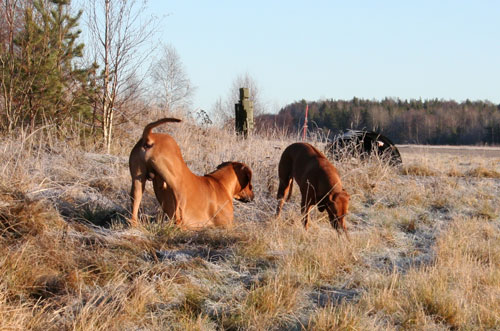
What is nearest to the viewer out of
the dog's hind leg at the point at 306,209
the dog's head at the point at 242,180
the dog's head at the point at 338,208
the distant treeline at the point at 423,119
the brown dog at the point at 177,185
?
the brown dog at the point at 177,185

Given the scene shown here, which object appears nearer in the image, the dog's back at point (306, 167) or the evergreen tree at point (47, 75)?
the dog's back at point (306, 167)

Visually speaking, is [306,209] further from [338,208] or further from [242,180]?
[242,180]

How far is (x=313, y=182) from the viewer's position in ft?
22.9

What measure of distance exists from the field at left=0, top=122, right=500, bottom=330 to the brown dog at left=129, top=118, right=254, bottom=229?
309 millimetres

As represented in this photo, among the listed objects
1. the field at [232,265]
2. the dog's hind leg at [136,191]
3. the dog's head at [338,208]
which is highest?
the dog's hind leg at [136,191]

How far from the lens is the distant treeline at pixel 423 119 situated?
172ft

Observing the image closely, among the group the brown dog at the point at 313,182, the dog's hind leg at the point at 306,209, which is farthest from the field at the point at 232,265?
the brown dog at the point at 313,182

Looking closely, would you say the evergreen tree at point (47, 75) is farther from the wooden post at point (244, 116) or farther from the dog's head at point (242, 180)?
the dog's head at point (242, 180)

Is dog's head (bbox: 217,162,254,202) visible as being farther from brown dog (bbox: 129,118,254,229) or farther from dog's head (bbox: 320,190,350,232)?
dog's head (bbox: 320,190,350,232)

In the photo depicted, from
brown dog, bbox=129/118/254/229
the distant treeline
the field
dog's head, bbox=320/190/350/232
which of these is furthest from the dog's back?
the distant treeline

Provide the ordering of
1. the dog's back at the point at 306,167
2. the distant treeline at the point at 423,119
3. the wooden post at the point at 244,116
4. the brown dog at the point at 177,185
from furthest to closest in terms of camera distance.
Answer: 1. the distant treeline at the point at 423,119
2. the wooden post at the point at 244,116
3. the dog's back at the point at 306,167
4. the brown dog at the point at 177,185

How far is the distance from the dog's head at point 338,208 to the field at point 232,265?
129 millimetres

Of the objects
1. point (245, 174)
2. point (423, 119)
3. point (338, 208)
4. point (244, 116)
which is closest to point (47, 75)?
point (244, 116)

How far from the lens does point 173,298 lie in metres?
4.17
